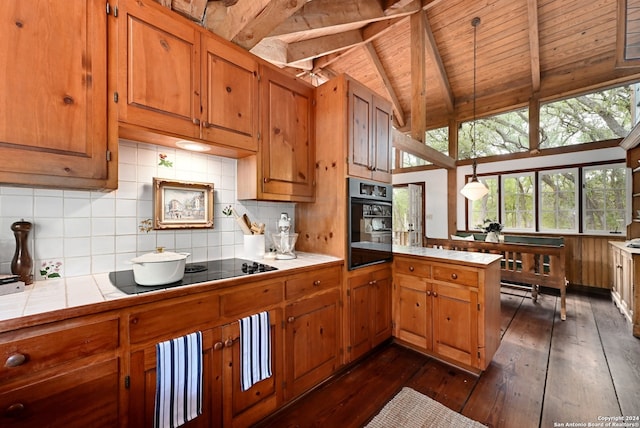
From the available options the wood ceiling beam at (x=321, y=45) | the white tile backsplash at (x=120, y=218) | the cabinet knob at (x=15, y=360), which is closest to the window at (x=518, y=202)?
the wood ceiling beam at (x=321, y=45)

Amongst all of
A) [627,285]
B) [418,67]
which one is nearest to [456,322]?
[627,285]

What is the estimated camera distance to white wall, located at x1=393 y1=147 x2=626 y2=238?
4176 mm

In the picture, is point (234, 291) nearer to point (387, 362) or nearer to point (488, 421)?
point (387, 362)

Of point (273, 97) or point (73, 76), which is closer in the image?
point (73, 76)

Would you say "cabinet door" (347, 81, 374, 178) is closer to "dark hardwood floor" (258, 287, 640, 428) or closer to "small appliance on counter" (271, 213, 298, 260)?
"small appliance on counter" (271, 213, 298, 260)

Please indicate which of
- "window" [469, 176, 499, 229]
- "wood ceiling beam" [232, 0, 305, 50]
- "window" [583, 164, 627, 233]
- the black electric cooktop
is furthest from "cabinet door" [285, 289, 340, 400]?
"window" [583, 164, 627, 233]

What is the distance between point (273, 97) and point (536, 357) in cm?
305

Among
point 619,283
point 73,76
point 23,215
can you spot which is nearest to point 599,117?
point 619,283

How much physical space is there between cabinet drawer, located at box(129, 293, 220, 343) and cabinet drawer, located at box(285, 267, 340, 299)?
1.54 feet

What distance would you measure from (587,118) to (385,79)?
11.3ft

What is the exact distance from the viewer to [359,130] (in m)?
2.10

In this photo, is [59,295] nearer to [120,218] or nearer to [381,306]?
[120,218]

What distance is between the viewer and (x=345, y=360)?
→ 77.7 inches

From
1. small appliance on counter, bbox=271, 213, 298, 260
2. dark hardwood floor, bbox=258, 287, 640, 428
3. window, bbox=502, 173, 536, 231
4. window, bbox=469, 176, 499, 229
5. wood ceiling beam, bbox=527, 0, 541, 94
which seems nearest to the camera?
dark hardwood floor, bbox=258, 287, 640, 428
